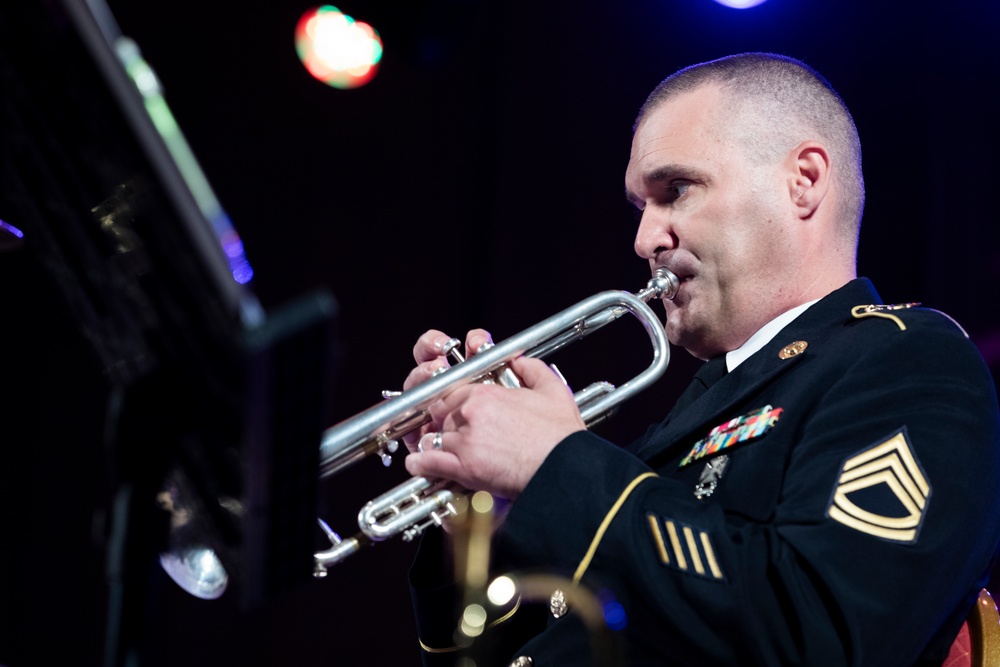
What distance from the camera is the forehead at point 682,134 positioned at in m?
2.52

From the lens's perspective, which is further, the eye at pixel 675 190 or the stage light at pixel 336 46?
the stage light at pixel 336 46

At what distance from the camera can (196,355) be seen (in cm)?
112

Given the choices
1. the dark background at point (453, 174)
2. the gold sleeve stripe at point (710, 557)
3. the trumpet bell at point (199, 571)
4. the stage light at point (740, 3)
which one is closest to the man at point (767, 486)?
the gold sleeve stripe at point (710, 557)

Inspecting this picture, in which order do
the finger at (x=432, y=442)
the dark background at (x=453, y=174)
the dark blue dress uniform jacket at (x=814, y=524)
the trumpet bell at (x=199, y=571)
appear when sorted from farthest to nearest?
the dark background at (x=453, y=174) < the finger at (x=432, y=442) < the trumpet bell at (x=199, y=571) < the dark blue dress uniform jacket at (x=814, y=524)

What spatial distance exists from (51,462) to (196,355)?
3127 mm

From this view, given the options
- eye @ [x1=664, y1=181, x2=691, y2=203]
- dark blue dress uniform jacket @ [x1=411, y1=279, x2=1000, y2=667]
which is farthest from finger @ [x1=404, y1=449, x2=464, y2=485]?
eye @ [x1=664, y1=181, x2=691, y2=203]

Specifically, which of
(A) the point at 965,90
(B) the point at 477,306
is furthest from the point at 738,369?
(B) the point at 477,306

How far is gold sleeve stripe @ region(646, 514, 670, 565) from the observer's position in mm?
1699

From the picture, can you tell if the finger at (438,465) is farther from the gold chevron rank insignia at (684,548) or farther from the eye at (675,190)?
the eye at (675,190)

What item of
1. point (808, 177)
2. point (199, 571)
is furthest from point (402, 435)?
point (808, 177)

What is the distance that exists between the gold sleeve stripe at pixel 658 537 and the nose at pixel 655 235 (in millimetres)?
971

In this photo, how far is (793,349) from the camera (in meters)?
2.17

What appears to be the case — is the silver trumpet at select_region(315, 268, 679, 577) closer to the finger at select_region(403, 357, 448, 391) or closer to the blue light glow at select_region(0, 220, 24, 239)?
the finger at select_region(403, 357, 448, 391)

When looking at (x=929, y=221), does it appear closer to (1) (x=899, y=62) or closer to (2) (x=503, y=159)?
(1) (x=899, y=62)
